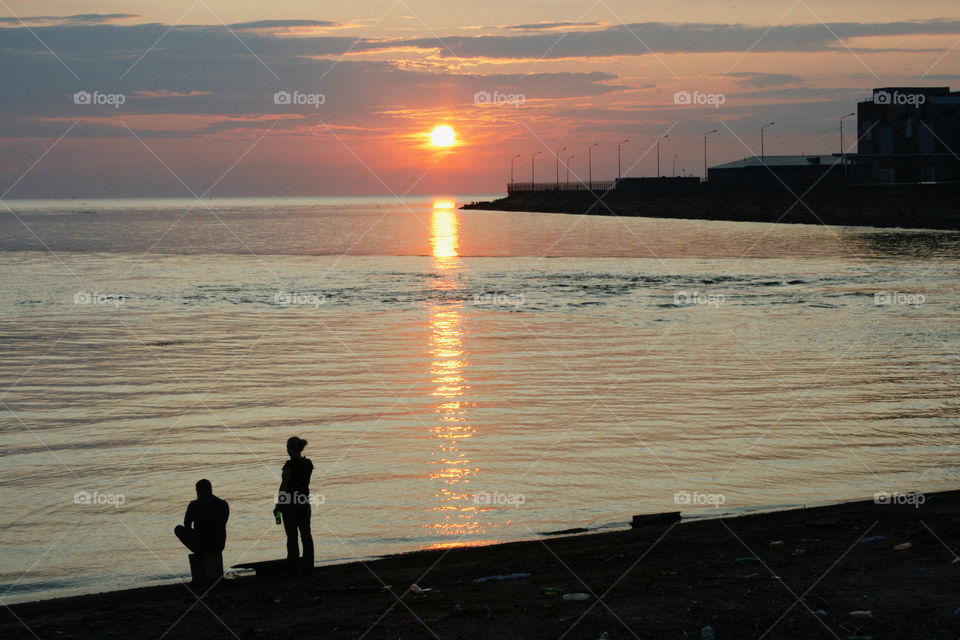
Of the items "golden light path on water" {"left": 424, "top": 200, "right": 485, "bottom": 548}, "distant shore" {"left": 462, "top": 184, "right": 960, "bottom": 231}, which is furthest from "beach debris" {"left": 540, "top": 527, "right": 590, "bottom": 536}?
"distant shore" {"left": 462, "top": 184, "right": 960, "bottom": 231}

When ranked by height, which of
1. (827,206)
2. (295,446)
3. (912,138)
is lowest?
(295,446)

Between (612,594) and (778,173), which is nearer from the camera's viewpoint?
(612,594)

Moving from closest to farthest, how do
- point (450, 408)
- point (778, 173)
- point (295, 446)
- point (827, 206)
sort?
point (295, 446), point (450, 408), point (827, 206), point (778, 173)

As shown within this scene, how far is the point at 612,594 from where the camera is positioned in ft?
37.0

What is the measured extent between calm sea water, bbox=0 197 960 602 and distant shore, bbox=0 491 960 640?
1530 mm

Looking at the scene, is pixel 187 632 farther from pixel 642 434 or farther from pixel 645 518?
pixel 642 434

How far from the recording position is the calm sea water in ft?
52.5

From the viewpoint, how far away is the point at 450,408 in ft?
80.0

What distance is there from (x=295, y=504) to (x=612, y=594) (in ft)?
13.0

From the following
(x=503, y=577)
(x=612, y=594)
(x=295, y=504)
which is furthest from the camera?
(x=295, y=504)

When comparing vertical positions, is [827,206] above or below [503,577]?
above

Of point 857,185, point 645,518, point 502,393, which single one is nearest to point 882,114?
point 857,185

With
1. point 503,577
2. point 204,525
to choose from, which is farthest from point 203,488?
point 503,577

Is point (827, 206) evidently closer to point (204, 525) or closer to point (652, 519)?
point (652, 519)
